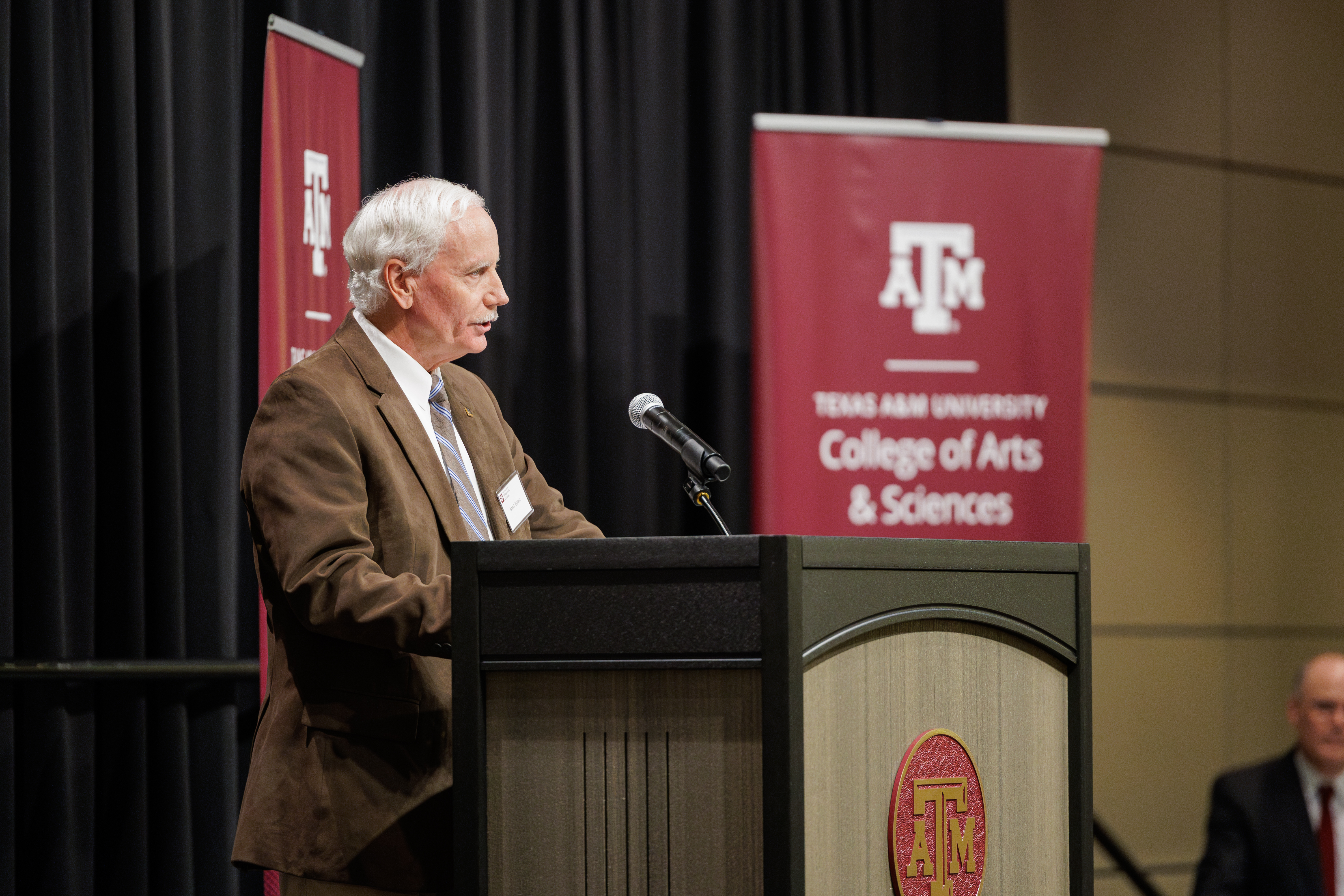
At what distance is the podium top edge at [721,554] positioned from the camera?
1356 millimetres

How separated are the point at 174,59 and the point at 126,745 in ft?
5.11

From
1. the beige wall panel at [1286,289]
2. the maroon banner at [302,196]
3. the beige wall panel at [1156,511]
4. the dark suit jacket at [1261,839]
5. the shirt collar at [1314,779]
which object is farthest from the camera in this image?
the beige wall panel at [1286,289]

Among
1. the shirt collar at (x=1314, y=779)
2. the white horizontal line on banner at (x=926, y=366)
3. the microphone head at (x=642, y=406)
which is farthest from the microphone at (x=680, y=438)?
the shirt collar at (x=1314, y=779)

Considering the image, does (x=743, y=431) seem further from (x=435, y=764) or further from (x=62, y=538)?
(x=435, y=764)

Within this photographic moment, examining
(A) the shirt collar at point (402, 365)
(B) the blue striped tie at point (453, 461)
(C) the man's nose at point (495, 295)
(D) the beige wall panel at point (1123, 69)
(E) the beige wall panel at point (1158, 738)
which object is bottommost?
(E) the beige wall panel at point (1158, 738)

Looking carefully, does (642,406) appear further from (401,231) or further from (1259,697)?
(1259,697)

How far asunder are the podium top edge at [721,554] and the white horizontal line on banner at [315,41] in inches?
73.0

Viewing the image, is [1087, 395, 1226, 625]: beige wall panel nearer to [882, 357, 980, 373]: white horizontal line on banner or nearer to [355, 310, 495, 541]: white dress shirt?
[882, 357, 980, 373]: white horizontal line on banner

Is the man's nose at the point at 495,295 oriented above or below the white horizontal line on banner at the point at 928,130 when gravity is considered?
below

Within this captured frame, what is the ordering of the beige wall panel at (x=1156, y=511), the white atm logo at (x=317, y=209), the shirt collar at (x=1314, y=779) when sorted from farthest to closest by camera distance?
1. the beige wall panel at (x=1156, y=511)
2. the shirt collar at (x=1314, y=779)
3. the white atm logo at (x=317, y=209)

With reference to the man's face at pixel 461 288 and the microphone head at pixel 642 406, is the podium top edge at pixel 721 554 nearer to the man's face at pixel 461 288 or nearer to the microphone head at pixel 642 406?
the microphone head at pixel 642 406

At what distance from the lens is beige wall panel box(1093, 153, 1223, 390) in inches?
199

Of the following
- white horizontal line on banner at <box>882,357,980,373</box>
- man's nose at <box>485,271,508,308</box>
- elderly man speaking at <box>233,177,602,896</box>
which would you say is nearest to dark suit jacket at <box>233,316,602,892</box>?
elderly man speaking at <box>233,177,602,896</box>

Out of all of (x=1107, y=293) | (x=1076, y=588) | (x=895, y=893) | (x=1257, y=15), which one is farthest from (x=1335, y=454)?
(x=895, y=893)
